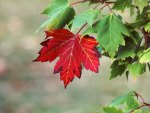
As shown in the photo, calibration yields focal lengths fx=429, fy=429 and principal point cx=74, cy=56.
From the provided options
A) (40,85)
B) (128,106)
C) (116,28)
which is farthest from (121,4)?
(40,85)

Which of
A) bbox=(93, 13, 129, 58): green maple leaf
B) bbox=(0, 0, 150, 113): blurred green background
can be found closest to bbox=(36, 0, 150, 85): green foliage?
bbox=(93, 13, 129, 58): green maple leaf

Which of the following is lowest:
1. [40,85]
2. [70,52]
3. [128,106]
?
Result: [128,106]

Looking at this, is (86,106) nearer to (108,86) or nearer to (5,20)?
(108,86)

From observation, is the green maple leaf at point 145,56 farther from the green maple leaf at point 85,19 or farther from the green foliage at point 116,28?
the green maple leaf at point 85,19

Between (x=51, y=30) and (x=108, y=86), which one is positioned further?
(x=108, y=86)

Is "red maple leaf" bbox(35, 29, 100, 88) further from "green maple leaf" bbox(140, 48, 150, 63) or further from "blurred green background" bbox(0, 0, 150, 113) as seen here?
"blurred green background" bbox(0, 0, 150, 113)

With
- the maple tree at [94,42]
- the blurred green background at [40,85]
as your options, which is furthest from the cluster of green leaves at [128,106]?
the blurred green background at [40,85]

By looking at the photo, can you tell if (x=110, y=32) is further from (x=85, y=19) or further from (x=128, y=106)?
(x=128, y=106)

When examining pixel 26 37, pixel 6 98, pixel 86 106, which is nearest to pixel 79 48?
pixel 86 106
